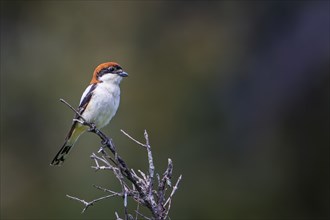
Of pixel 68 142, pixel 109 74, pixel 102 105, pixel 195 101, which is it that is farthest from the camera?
pixel 195 101

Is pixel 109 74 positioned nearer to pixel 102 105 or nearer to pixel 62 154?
pixel 102 105

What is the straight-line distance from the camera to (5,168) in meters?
13.0

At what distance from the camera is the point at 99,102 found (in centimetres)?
555

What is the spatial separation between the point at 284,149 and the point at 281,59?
1.81 meters

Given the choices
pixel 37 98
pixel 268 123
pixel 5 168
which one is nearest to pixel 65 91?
pixel 37 98

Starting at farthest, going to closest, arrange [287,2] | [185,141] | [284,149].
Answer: [287,2] < [284,149] < [185,141]

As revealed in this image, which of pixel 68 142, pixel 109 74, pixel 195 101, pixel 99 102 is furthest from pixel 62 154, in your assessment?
pixel 195 101

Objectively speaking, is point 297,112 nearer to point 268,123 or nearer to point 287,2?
point 268,123

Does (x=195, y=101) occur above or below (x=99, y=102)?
below

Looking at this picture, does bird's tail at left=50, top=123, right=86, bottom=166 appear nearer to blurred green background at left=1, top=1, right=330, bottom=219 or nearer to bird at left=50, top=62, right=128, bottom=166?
bird at left=50, top=62, right=128, bottom=166

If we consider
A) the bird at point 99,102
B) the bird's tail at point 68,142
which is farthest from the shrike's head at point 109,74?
the bird's tail at point 68,142

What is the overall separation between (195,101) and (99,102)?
7.21 meters

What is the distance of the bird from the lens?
18.2ft

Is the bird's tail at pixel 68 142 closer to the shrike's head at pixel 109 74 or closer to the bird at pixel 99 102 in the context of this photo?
the bird at pixel 99 102
